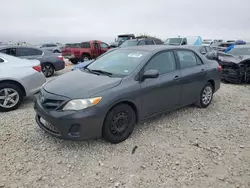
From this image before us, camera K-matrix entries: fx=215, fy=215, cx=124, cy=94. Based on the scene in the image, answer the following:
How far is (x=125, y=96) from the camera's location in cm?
334

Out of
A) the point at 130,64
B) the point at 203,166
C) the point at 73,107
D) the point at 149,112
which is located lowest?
the point at 203,166

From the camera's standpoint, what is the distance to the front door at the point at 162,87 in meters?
3.71

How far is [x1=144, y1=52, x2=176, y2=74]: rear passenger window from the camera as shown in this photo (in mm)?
3904

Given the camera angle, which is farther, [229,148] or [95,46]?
[95,46]

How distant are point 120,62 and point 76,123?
61.5 inches

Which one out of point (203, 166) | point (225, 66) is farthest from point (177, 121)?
point (225, 66)

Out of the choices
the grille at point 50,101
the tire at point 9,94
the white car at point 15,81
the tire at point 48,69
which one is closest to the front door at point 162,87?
the grille at point 50,101

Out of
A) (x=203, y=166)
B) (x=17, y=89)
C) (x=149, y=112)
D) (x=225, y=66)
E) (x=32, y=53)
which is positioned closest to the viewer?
(x=203, y=166)

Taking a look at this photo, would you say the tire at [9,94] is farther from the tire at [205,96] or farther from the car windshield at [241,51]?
the car windshield at [241,51]

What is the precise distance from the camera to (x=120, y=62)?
4.04 metres

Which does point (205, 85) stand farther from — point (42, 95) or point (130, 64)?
point (42, 95)

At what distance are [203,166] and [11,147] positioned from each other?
2.89 m

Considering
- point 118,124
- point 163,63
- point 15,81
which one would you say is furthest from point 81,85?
point 15,81

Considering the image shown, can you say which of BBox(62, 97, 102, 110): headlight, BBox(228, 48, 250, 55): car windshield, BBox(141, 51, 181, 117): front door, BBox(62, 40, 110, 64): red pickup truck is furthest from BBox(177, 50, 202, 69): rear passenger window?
BBox(62, 40, 110, 64): red pickup truck
